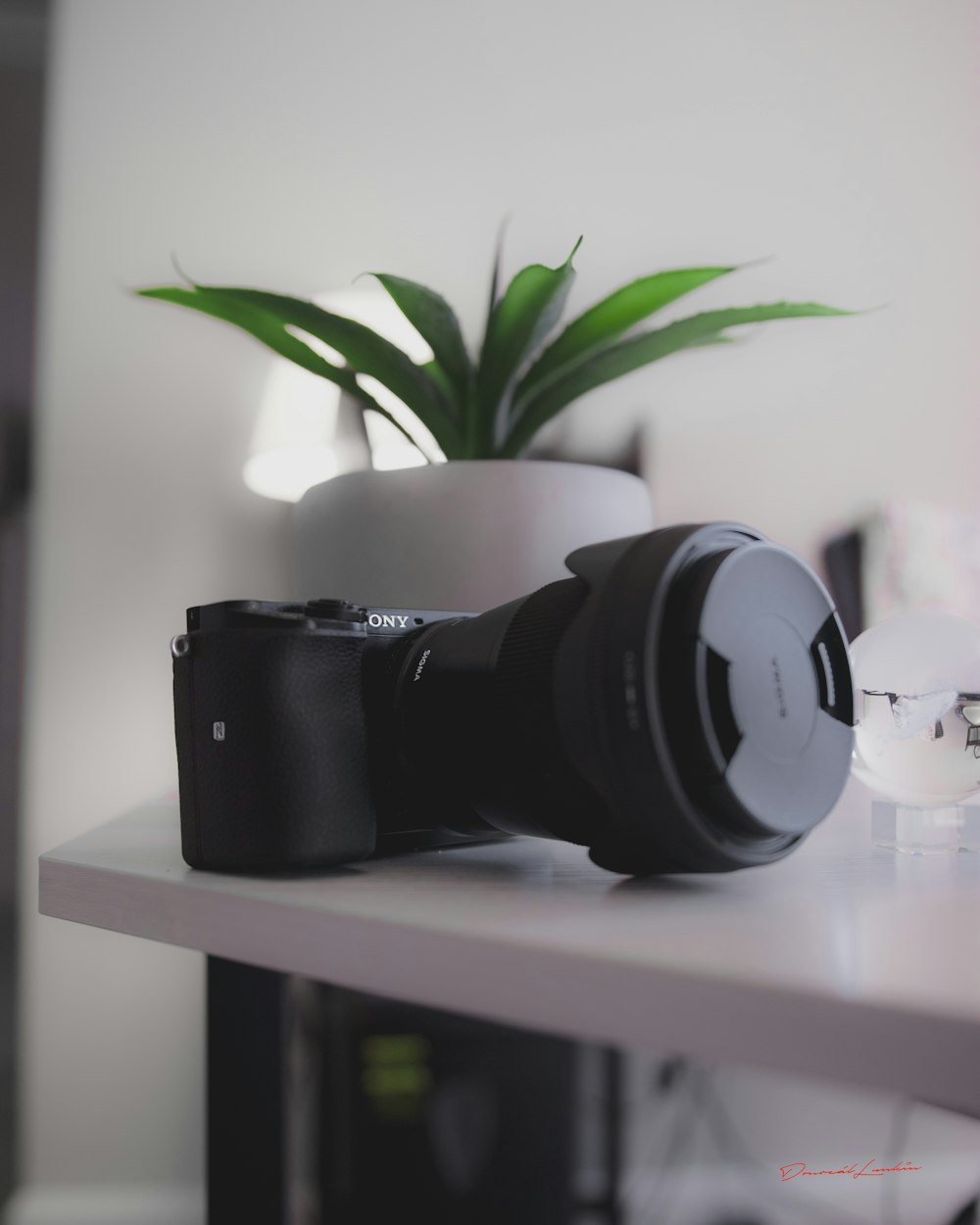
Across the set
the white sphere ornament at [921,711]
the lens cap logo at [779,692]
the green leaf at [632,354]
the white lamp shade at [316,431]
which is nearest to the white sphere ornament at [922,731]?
the white sphere ornament at [921,711]

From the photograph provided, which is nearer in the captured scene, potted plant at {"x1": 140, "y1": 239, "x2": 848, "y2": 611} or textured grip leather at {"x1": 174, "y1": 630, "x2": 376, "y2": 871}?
textured grip leather at {"x1": 174, "y1": 630, "x2": 376, "y2": 871}

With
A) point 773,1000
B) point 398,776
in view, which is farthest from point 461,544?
point 773,1000

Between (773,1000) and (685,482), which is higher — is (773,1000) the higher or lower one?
the lower one

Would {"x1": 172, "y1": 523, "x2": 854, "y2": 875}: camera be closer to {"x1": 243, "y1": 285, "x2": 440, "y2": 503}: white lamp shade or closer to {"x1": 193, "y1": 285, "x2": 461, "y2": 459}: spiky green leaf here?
{"x1": 193, "y1": 285, "x2": 461, "y2": 459}: spiky green leaf

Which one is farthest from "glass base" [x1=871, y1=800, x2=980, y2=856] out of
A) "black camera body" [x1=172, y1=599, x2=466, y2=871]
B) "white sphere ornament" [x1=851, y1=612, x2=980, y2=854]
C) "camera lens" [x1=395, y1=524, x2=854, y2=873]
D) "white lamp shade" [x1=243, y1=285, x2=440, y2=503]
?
"white lamp shade" [x1=243, y1=285, x2=440, y2=503]

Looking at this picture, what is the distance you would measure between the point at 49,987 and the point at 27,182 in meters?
0.79

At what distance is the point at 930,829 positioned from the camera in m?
0.41

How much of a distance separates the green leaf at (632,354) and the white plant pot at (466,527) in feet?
0.27

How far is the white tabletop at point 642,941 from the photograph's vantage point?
182 mm

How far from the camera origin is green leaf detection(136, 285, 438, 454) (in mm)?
707

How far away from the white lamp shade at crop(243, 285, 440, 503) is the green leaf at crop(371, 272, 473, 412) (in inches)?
9.0

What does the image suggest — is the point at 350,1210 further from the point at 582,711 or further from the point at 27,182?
the point at 27,182

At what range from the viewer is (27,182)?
0.92 m
